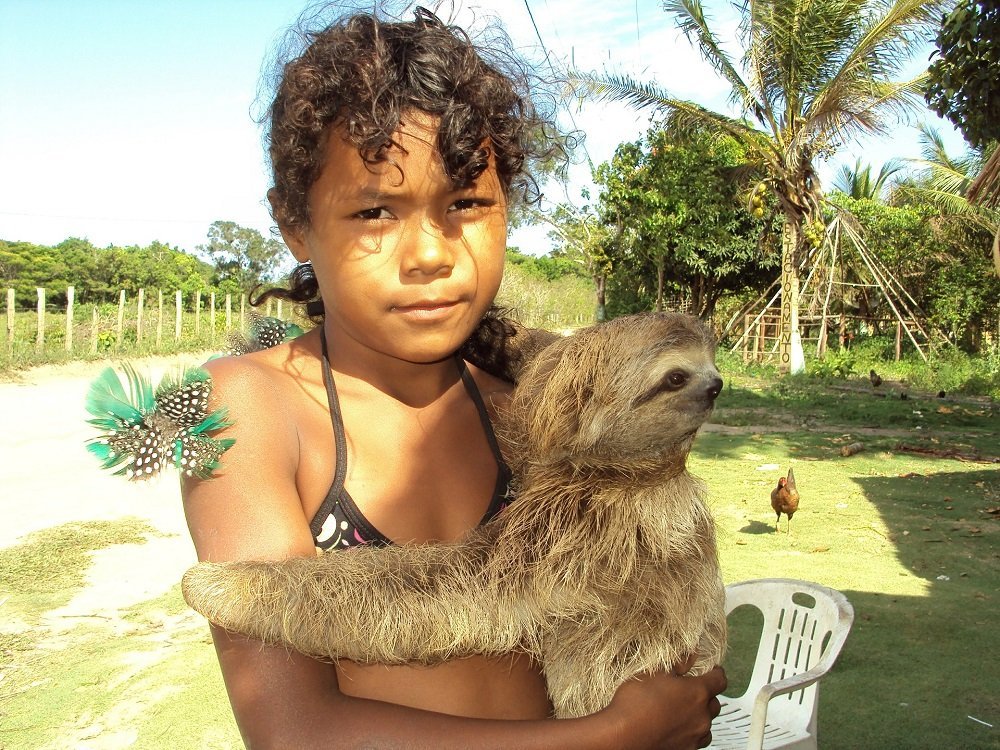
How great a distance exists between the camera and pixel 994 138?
6996 mm

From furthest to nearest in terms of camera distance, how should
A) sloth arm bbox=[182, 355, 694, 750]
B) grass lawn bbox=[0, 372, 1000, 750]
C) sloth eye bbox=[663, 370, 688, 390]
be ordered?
grass lawn bbox=[0, 372, 1000, 750], sloth eye bbox=[663, 370, 688, 390], sloth arm bbox=[182, 355, 694, 750]

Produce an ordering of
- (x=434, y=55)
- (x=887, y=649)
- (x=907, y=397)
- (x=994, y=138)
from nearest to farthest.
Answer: (x=434, y=55) < (x=887, y=649) < (x=994, y=138) < (x=907, y=397)

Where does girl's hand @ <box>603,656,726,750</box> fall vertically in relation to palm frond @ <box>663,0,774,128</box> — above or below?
below

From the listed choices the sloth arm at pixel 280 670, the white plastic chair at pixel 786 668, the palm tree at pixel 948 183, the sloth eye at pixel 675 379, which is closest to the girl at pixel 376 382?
the sloth arm at pixel 280 670

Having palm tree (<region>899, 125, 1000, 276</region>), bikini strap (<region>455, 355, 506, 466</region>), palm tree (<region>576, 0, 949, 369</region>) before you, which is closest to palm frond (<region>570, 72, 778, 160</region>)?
palm tree (<region>576, 0, 949, 369</region>)

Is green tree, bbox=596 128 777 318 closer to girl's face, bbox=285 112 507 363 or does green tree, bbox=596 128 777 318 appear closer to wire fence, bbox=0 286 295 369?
wire fence, bbox=0 286 295 369

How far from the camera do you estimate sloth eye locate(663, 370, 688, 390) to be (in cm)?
156

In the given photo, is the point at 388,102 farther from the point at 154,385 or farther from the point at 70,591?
the point at 70,591

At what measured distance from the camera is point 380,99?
1451 mm

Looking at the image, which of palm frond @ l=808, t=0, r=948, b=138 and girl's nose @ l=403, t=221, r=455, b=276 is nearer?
girl's nose @ l=403, t=221, r=455, b=276

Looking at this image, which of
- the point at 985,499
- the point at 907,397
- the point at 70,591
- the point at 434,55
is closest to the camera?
the point at 434,55

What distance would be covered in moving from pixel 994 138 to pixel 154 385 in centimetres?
765

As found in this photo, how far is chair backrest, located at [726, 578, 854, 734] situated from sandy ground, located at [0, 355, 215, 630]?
2647 millimetres

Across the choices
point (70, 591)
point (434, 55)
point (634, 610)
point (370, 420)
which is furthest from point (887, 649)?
point (70, 591)
